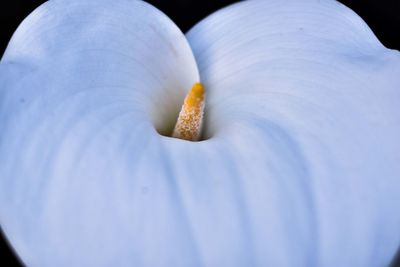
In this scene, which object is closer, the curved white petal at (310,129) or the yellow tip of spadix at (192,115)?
the curved white petal at (310,129)

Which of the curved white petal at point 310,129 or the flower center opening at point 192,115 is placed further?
the flower center opening at point 192,115

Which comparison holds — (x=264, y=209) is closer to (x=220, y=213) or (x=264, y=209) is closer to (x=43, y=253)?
(x=220, y=213)

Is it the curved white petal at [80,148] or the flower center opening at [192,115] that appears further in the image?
the flower center opening at [192,115]

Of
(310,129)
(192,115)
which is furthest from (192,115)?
(310,129)

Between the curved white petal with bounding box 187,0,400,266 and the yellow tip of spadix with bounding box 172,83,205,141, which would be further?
the yellow tip of spadix with bounding box 172,83,205,141

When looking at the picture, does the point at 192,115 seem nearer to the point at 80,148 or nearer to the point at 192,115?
the point at 192,115

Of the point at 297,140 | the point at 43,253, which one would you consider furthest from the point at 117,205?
the point at 297,140
